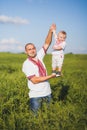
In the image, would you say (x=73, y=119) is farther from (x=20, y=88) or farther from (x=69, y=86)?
(x=69, y=86)

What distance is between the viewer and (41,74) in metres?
6.03

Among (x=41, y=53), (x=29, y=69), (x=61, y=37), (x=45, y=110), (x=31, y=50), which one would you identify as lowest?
(x=45, y=110)

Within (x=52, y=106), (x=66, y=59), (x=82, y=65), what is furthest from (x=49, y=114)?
(x=66, y=59)

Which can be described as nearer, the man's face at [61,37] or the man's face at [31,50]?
the man's face at [31,50]

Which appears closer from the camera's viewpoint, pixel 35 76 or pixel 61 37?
pixel 35 76

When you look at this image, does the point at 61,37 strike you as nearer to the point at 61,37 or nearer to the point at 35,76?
the point at 61,37

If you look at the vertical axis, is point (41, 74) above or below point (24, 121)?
above

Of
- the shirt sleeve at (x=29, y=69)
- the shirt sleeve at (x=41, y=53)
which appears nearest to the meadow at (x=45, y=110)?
the shirt sleeve at (x=29, y=69)

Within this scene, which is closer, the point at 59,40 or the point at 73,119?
the point at 73,119

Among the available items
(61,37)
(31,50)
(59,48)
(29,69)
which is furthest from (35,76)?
(61,37)

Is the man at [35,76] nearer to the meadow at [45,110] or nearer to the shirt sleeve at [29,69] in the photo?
the shirt sleeve at [29,69]

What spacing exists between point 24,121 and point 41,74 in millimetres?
961

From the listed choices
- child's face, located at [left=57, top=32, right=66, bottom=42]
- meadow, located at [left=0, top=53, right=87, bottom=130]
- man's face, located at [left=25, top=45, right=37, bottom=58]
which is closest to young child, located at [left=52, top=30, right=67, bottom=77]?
child's face, located at [left=57, top=32, right=66, bottom=42]

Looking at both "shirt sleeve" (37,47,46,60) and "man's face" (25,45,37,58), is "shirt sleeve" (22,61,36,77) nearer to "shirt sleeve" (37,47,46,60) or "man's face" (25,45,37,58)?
"man's face" (25,45,37,58)
